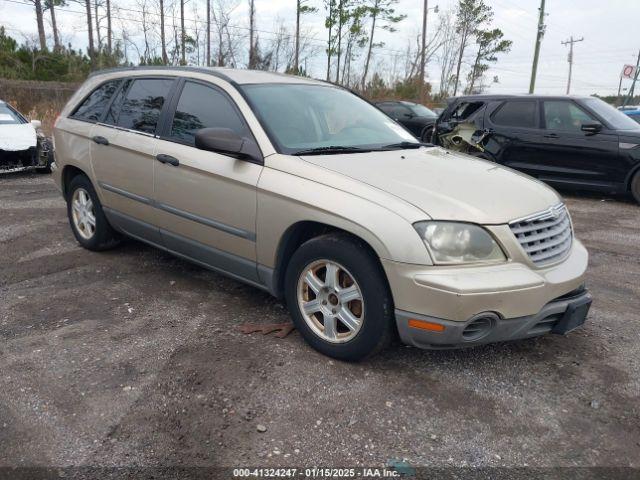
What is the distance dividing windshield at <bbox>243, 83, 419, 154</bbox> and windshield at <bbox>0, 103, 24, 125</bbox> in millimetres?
7952

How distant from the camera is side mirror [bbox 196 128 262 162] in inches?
126

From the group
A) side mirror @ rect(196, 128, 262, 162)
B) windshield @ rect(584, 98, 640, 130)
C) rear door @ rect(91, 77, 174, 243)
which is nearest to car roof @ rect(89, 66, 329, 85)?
rear door @ rect(91, 77, 174, 243)

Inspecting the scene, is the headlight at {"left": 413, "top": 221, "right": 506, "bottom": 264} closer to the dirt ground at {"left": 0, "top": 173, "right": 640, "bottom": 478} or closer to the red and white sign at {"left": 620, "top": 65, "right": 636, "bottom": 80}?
the dirt ground at {"left": 0, "top": 173, "right": 640, "bottom": 478}

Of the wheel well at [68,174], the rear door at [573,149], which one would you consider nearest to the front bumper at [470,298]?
the wheel well at [68,174]

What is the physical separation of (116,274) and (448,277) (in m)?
3.08

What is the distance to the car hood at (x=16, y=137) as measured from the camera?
358 inches

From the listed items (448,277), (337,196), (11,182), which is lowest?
(11,182)

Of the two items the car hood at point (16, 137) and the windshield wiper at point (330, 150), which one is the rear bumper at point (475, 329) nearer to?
the windshield wiper at point (330, 150)

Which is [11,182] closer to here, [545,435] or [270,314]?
[270,314]

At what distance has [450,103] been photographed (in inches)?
385

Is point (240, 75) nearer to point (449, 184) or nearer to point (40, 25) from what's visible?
point (449, 184)

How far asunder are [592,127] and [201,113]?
6.53m

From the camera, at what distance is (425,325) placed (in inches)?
107

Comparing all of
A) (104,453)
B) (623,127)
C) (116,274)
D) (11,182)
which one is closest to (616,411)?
(104,453)
